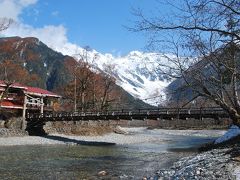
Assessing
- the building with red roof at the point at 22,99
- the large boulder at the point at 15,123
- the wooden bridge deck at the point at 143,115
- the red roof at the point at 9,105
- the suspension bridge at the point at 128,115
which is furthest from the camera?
the building with red roof at the point at 22,99

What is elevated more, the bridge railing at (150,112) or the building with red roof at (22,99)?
the building with red roof at (22,99)

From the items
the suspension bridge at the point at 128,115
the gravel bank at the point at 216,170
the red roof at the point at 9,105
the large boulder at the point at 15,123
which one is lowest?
the gravel bank at the point at 216,170

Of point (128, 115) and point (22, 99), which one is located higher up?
point (22, 99)

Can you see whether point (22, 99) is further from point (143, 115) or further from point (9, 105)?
point (143, 115)

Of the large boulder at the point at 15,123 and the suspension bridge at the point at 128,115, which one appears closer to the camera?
the suspension bridge at the point at 128,115

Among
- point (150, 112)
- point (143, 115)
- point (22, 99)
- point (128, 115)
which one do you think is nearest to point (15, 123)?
point (22, 99)

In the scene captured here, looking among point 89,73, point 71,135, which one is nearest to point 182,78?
point 71,135

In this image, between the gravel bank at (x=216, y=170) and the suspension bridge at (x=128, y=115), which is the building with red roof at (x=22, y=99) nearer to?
the suspension bridge at (x=128, y=115)

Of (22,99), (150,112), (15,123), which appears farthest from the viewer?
(22,99)

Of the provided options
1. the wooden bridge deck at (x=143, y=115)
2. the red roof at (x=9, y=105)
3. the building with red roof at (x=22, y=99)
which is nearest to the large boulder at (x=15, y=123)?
the building with red roof at (x=22, y=99)

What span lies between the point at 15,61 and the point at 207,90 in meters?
39.1

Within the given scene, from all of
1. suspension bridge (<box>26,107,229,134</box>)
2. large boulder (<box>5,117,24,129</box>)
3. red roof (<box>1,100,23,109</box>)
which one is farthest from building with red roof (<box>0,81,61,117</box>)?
suspension bridge (<box>26,107,229,134</box>)

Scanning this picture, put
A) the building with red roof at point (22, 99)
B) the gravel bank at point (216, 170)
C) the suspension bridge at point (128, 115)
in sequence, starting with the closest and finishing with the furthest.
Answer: the gravel bank at point (216, 170) < the suspension bridge at point (128, 115) < the building with red roof at point (22, 99)

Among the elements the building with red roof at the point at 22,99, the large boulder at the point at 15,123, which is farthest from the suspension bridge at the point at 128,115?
the building with red roof at the point at 22,99
